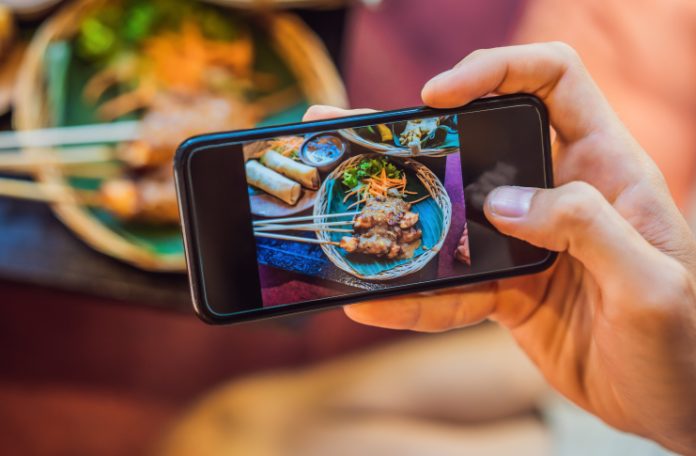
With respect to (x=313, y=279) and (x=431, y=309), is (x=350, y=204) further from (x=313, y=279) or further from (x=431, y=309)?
(x=431, y=309)

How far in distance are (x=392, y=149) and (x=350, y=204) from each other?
0.26ft

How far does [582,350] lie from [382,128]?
398 millimetres

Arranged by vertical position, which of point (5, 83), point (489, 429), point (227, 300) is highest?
point (5, 83)

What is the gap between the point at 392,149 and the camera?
0.69 meters

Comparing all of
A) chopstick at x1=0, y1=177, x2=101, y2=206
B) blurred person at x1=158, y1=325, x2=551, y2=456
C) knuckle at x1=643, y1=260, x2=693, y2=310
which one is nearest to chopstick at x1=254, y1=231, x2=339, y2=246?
knuckle at x1=643, y1=260, x2=693, y2=310

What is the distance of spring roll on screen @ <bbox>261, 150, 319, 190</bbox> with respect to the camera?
2.23ft

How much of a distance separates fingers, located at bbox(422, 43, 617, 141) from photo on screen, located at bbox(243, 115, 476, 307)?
37mm

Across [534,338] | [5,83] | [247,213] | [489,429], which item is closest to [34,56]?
[5,83]

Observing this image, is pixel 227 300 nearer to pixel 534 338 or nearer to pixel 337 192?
pixel 337 192

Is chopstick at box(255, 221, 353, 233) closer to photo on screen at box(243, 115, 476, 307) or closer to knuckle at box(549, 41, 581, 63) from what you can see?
photo on screen at box(243, 115, 476, 307)

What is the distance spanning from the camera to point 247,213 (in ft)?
2.24

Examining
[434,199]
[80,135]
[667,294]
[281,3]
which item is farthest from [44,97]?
[667,294]

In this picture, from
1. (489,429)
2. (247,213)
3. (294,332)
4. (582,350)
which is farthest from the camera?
(489,429)

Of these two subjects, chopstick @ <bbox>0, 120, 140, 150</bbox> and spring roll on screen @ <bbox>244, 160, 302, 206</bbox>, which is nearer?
spring roll on screen @ <bbox>244, 160, 302, 206</bbox>
